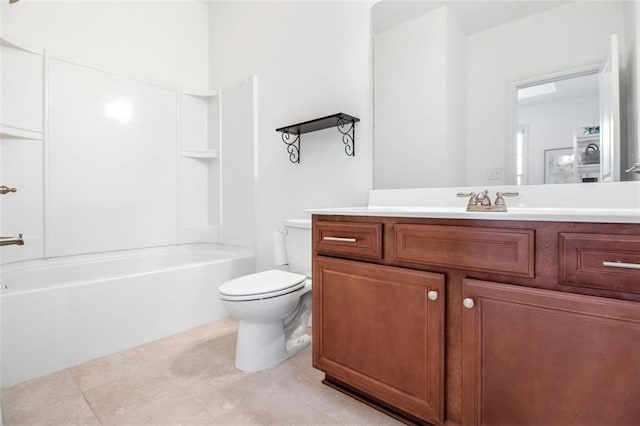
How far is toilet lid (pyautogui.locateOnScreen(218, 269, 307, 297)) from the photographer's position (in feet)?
5.09

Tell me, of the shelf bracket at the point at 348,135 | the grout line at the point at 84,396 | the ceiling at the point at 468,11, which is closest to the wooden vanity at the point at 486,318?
the shelf bracket at the point at 348,135

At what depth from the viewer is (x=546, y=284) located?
0.89 m

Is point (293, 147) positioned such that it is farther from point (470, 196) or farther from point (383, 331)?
point (383, 331)

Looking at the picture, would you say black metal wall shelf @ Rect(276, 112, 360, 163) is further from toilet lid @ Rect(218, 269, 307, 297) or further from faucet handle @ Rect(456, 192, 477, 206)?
toilet lid @ Rect(218, 269, 307, 297)

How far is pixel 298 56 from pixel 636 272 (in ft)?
7.24

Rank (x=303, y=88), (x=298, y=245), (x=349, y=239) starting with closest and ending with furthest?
(x=349, y=239), (x=298, y=245), (x=303, y=88)

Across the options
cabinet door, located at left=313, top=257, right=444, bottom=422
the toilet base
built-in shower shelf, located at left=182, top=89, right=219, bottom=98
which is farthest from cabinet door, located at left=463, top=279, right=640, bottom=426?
built-in shower shelf, located at left=182, top=89, right=219, bottom=98

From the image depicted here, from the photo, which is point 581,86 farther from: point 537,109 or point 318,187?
point 318,187

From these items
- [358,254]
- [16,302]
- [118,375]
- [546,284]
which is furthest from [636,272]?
[16,302]

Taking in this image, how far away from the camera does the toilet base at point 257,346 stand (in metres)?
1.66

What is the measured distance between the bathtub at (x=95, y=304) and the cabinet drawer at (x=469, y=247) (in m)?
1.65

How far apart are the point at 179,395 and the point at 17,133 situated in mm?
1935

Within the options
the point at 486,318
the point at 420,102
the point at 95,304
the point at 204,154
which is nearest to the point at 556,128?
the point at 420,102

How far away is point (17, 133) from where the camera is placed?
2023 mm
